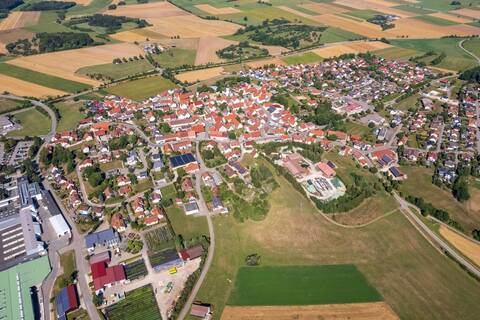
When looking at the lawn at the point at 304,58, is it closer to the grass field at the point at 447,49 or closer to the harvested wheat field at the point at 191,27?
the grass field at the point at 447,49

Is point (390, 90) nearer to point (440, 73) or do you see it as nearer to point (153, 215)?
point (440, 73)

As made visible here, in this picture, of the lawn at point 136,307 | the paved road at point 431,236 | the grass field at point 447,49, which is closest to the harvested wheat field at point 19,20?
the lawn at point 136,307

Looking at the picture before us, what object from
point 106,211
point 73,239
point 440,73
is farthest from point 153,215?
point 440,73

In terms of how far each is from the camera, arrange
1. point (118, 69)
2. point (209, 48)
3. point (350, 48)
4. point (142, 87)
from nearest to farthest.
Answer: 1. point (142, 87)
2. point (118, 69)
3. point (209, 48)
4. point (350, 48)

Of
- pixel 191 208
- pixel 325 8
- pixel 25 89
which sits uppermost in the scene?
pixel 325 8

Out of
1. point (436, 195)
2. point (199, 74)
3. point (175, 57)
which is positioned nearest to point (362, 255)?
point (436, 195)

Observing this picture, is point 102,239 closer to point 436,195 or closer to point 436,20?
point 436,195
